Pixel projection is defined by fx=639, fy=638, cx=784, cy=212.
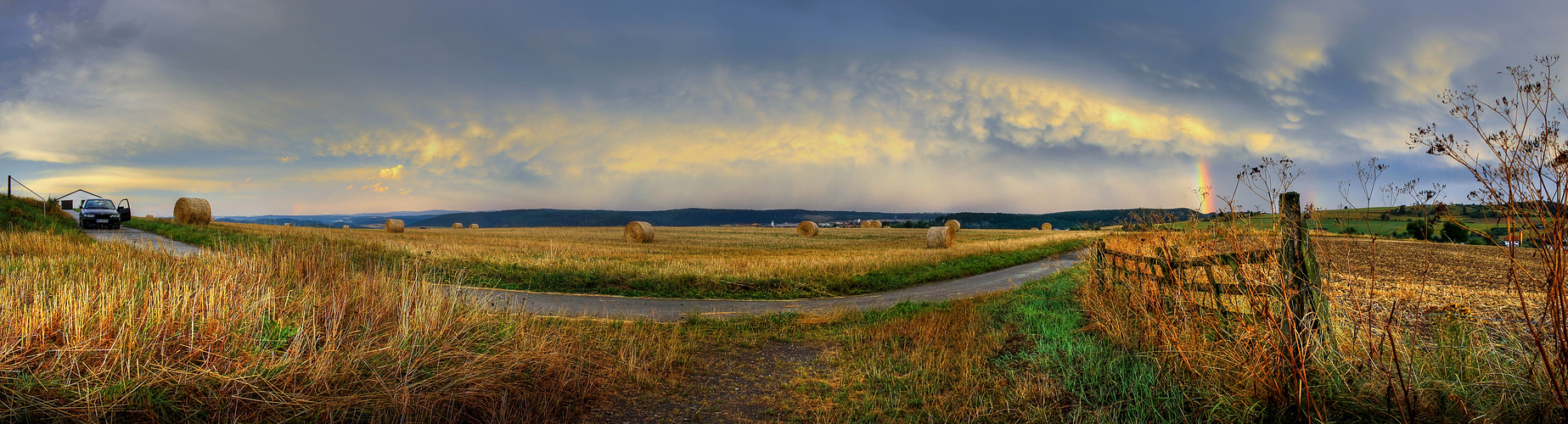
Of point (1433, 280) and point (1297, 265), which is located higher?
point (1297, 265)

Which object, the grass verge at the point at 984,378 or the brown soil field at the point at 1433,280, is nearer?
the brown soil field at the point at 1433,280

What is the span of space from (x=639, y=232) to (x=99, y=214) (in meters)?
26.4

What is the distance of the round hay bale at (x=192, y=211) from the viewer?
35219 mm

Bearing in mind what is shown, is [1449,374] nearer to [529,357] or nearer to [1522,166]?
[1522,166]

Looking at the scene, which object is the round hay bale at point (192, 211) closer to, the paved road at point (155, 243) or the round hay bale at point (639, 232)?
the paved road at point (155, 243)

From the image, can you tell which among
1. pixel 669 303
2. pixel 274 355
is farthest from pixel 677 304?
pixel 274 355

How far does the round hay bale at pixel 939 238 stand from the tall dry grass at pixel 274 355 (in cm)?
3261

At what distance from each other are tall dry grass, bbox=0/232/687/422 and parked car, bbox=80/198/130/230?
34.2 metres

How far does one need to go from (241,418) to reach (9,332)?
193 centimetres

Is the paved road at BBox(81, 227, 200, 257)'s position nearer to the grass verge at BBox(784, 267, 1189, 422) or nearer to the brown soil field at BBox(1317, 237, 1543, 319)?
the grass verge at BBox(784, 267, 1189, 422)

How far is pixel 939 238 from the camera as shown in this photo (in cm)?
3900

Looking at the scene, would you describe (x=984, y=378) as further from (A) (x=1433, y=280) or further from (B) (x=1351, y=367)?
(A) (x=1433, y=280)

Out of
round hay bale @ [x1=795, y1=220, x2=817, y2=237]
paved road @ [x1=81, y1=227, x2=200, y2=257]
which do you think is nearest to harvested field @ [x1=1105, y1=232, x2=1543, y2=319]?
paved road @ [x1=81, y1=227, x2=200, y2=257]

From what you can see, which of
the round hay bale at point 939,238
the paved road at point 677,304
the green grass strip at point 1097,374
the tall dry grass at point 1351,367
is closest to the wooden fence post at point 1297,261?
the tall dry grass at point 1351,367
